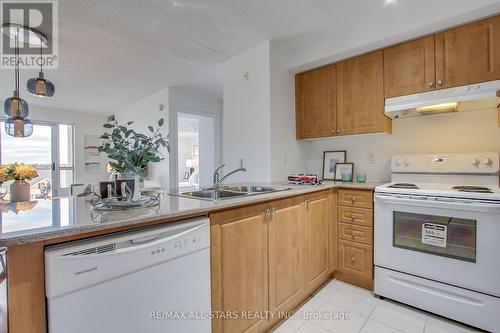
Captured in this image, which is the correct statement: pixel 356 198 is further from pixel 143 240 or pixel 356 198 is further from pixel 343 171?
pixel 143 240

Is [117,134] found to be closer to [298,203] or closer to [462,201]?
[298,203]

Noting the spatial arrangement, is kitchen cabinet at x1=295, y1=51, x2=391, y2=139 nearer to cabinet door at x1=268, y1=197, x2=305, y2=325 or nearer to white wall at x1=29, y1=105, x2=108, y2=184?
cabinet door at x1=268, y1=197, x2=305, y2=325

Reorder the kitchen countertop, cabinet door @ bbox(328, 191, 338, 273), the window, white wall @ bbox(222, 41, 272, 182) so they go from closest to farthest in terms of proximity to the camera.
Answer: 1. the kitchen countertop
2. cabinet door @ bbox(328, 191, 338, 273)
3. white wall @ bbox(222, 41, 272, 182)
4. the window

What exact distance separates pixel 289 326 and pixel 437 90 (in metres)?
2.17

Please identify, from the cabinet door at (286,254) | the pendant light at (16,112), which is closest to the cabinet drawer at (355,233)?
the cabinet door at (286,254)

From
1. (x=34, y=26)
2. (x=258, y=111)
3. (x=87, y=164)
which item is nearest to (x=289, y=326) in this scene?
(x=258, y=111)

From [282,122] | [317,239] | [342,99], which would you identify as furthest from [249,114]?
[317,239]

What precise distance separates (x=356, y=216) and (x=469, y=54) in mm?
1545

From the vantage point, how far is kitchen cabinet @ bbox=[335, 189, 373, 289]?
206 centimetres

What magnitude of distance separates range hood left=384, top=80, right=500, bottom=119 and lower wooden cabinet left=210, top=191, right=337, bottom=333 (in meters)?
1.05

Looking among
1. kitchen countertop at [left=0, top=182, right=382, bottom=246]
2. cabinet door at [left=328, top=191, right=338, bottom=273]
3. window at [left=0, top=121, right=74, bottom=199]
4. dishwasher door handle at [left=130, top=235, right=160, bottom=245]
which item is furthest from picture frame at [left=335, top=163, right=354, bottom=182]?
window at [left=0, top=121, right=74, bottom=199]

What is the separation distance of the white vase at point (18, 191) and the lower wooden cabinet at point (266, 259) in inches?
59.4

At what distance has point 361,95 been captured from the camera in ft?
7.80

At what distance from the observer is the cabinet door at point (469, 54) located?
174cm
